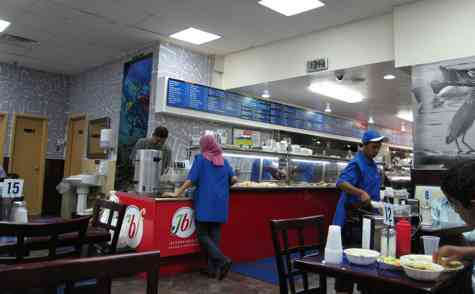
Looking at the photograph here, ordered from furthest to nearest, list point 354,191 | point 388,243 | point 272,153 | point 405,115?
point 405,115 < point 272,153 < point 354,191 < point 388,243

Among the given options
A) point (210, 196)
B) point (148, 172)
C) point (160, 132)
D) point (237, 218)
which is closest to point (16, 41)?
point (160, 132)

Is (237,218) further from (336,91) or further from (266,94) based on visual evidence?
(336,91)

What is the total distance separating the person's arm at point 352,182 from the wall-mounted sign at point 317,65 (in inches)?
99.7

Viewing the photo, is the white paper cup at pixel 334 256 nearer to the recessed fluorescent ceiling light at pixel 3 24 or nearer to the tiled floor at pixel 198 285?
the tiled floor at pixel 198 285

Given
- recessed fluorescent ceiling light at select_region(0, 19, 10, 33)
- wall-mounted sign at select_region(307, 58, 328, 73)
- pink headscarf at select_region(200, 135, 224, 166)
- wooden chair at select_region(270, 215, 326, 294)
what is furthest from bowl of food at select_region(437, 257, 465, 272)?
recessed fluorescent ceiling light at select_region(0, 19, 10, 33)

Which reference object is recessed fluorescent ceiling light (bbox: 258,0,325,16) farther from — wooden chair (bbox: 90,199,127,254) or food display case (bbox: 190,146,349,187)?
wooden chair (bbox: 90,199,127,254)

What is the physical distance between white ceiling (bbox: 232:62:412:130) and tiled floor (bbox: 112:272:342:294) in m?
3.08

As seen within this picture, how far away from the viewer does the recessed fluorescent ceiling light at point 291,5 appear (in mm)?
4691

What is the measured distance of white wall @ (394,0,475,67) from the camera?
4.09 meters

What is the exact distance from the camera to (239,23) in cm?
539

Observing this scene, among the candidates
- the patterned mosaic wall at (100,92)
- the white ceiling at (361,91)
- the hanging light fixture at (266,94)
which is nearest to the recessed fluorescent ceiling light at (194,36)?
the patterned mosaic wall at (100,92)

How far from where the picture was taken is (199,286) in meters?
3.85

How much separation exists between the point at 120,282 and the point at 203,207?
1.12 m

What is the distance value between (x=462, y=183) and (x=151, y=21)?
197 inches
